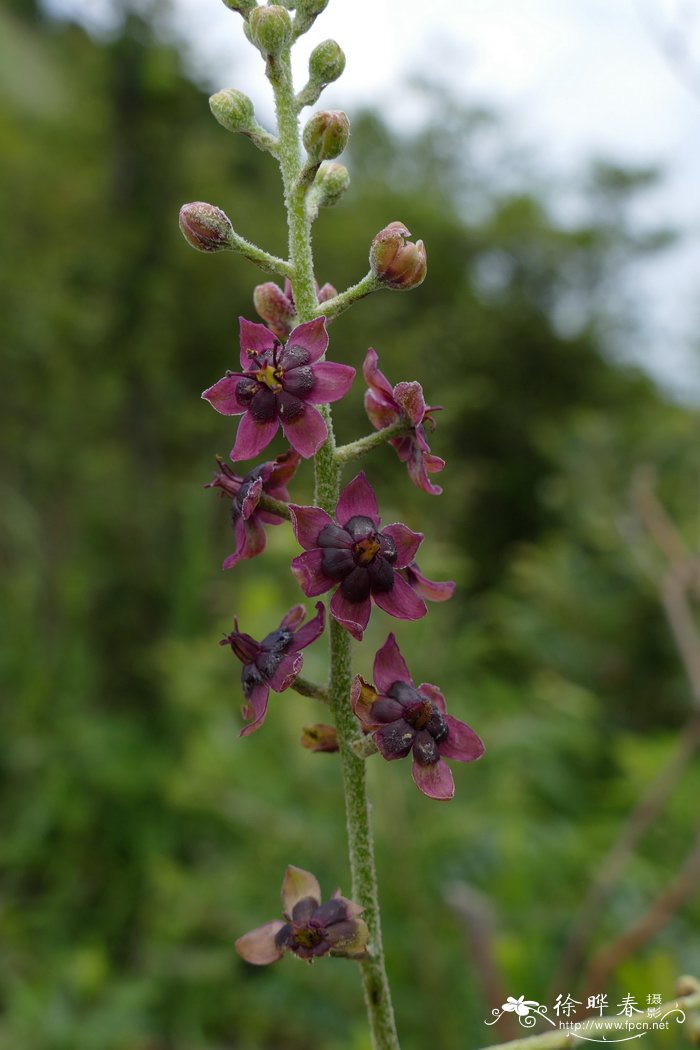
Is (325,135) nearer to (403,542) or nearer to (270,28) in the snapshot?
(270,28)

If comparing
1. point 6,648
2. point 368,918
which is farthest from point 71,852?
point 368,918

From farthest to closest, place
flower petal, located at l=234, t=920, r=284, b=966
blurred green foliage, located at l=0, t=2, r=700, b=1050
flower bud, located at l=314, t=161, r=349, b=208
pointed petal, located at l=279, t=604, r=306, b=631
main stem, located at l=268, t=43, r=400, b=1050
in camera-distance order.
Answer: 1. blurred green foliage, located at l=0, t=2, r=700, b=1050
2. flower bud, located at l=314, t=161, r=349, b=208
3. pointed petal, located at l=279, t=604, r=306, b=631
4. flower petal, located at l=234, t=920, r=284, b=966
5. main stem, located at l=268, t=43, r=400, b=1050

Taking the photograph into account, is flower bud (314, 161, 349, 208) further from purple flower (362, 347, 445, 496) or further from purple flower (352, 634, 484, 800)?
purple flower (352, 634, 484, 800)

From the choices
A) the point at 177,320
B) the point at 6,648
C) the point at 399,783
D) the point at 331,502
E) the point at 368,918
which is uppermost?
the point at 177,320

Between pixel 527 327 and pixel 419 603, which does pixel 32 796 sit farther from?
pixel 527 327

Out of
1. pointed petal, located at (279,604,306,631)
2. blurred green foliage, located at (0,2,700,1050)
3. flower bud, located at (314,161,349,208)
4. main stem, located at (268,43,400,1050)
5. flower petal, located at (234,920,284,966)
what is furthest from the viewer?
blurred green foliage, located at (0,2,700,1050)

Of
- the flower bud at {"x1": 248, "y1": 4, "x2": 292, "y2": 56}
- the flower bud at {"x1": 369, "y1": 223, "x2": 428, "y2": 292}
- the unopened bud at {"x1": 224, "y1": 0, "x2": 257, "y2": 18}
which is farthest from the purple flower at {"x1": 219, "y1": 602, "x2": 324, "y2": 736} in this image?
the unopened bud at {"x1": 224, "y1": 0, "x2": 257, "y2": 18}
